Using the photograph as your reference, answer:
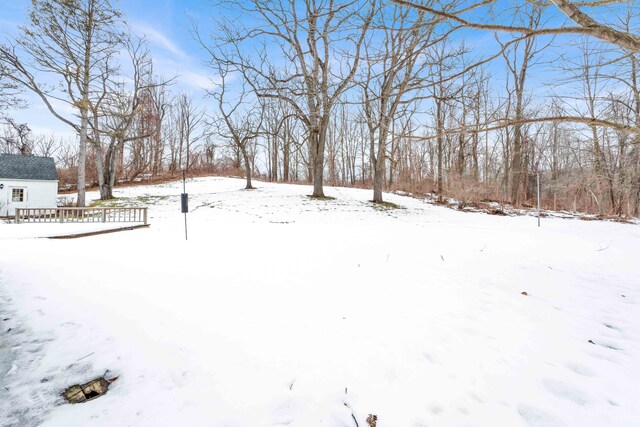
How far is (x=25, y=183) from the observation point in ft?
61.3

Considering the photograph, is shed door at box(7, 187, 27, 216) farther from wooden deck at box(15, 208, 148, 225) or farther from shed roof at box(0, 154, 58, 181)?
wooden deck at box(15, 208, 148, 225)

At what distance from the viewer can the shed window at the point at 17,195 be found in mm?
18344

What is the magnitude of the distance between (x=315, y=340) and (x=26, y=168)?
86.4 ft

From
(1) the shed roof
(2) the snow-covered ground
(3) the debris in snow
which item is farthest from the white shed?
(3) the debris in snow

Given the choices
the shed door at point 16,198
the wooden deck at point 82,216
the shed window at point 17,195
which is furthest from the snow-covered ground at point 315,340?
the shed window at point 17,195

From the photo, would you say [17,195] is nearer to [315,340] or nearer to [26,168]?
[26,168]

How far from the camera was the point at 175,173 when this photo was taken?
36.7 meters

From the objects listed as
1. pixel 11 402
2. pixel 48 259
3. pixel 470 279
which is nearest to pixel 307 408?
pixel 11 402

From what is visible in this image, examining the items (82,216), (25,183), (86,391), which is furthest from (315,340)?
(25,183)

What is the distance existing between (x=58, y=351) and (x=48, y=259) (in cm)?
374

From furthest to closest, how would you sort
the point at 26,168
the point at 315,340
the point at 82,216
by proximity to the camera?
the point at 26,168 → the point at 82,216 → the point at 315,340

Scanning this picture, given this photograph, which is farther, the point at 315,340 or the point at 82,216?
the point at 82,216

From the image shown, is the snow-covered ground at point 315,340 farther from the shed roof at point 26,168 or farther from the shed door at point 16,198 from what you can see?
the shed roof at point 26,168

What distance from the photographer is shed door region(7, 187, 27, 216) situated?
18.1 m
